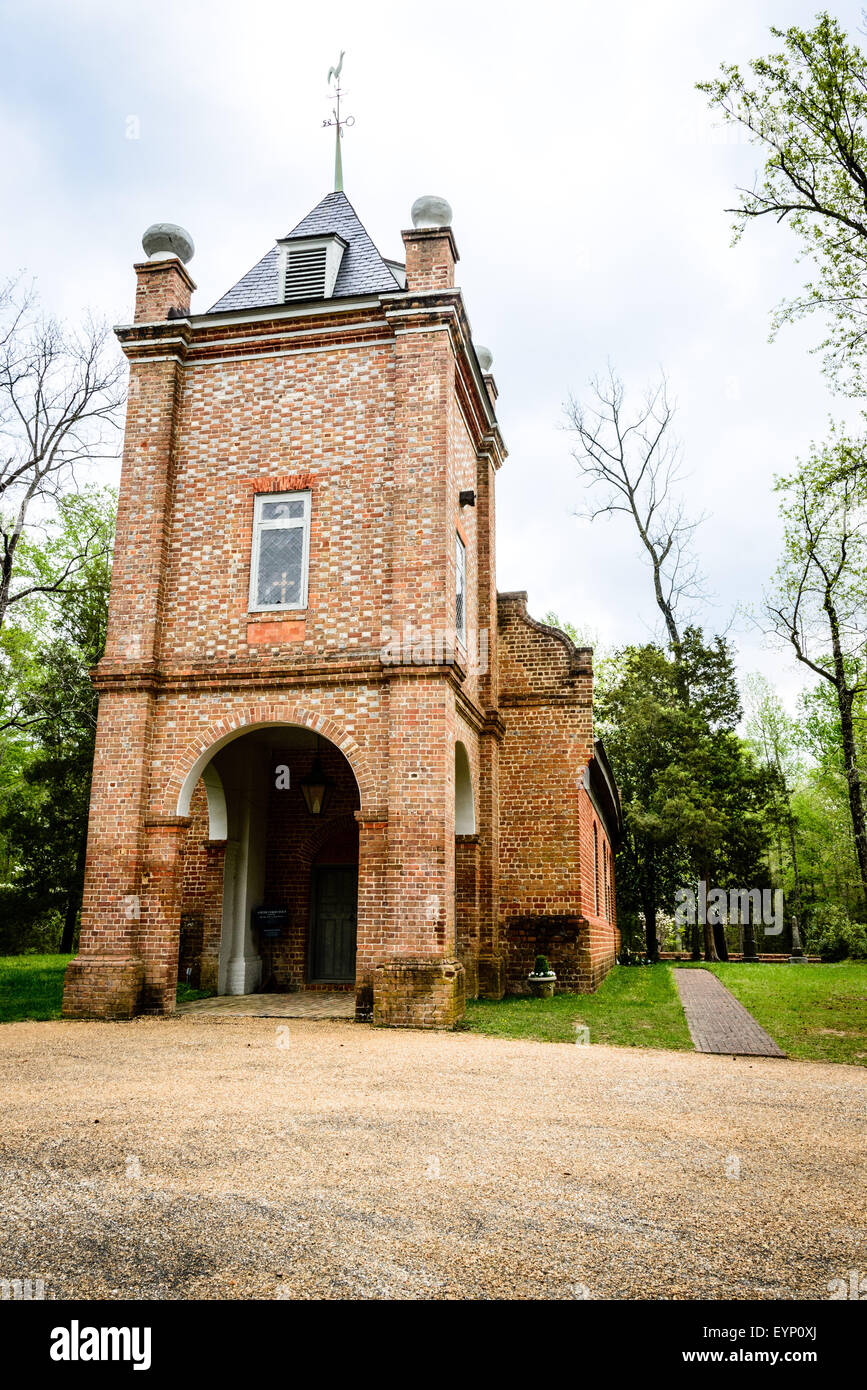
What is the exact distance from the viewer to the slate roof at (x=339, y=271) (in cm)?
1322

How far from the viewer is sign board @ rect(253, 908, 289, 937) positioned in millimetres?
14695

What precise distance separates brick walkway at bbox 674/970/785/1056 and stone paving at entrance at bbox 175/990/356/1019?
411 cm

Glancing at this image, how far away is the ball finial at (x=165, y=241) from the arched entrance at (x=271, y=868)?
6.86 m

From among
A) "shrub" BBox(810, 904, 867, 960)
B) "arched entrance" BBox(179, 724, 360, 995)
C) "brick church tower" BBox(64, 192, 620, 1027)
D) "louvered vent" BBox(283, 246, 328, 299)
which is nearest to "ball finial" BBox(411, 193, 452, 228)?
"brick church tower" BBox(64, 192, 620, 1027)

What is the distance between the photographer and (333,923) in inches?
603

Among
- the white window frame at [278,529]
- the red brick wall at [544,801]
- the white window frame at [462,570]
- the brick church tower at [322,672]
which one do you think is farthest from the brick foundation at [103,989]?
the white window frame at [462,570]

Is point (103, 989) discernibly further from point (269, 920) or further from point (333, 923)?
point (333, 923)

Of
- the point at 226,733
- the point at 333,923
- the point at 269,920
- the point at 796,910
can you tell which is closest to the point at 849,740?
the point at 333,923

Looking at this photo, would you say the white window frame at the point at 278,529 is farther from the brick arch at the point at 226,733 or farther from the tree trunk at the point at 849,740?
the tree trunk at the point at 849,740

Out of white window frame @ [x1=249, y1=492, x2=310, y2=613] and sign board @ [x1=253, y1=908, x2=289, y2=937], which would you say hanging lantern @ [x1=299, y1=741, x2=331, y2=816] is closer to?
sign board @ [x1=253, y1=908, x2=289, y2=937]

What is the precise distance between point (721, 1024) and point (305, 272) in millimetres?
11672
